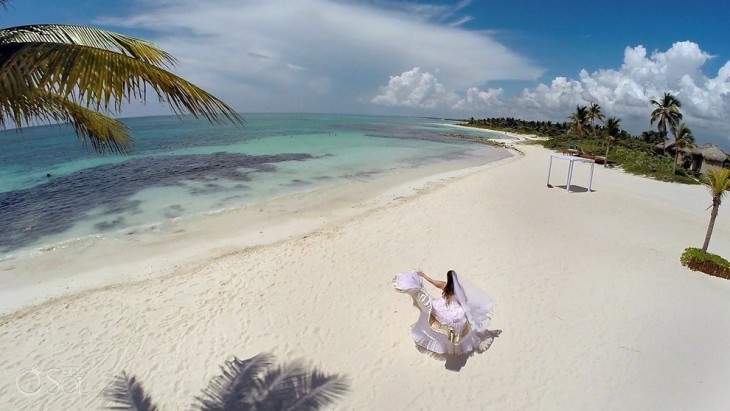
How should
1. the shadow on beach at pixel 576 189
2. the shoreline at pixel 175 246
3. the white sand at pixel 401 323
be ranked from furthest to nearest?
the shadow on beach at pixel 576 189 < the shoreline at pixel 175 246 < the white sand at pixel 401 323

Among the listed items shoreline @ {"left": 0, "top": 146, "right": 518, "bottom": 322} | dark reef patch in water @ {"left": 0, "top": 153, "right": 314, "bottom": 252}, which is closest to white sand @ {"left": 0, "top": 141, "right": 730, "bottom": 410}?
shoreline @ {"left": 0, "top": 146, "right": 518, "bottom": 322}

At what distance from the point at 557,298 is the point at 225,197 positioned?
14.1 m

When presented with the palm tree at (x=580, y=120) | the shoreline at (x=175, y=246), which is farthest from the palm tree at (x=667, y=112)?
the shoreline at (x=175, y=246)

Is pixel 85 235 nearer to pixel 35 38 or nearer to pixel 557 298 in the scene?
pixel 35 38

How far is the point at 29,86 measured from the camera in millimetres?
3145

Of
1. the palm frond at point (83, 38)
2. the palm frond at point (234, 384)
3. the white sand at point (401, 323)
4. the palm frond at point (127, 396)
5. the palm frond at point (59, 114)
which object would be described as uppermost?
the palm frond at point (83, 38)

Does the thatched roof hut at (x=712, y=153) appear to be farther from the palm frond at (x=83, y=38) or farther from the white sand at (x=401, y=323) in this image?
the palm frond at (x=83, y=38)

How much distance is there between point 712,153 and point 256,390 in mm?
39629

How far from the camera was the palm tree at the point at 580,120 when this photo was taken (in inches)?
1955

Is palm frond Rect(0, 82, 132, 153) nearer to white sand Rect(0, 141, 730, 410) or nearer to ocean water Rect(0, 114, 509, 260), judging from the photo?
ocean water Rect(0, 114, 509, 260)

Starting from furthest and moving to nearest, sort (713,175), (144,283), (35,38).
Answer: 1. (713,175)
2. (144,283)
3. (35,38)

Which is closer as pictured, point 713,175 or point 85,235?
point 713,175

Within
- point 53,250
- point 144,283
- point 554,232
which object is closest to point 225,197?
point 53,250

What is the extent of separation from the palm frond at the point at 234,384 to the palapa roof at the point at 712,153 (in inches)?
1520
